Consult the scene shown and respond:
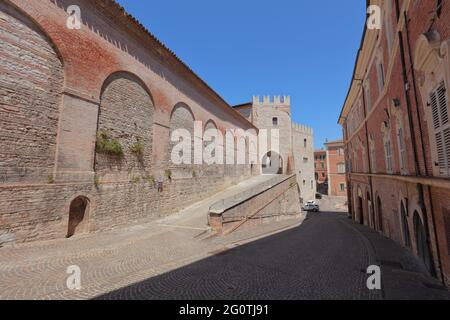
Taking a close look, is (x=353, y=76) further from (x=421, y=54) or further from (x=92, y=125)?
(x=92, y=125)

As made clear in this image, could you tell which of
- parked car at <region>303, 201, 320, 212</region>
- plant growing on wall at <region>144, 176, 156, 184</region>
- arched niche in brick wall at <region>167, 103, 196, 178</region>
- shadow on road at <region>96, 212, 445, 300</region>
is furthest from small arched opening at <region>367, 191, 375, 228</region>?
parked car at <region>303, 201, 320, 212</region>

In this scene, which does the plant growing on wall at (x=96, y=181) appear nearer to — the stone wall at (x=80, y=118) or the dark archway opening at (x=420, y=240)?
the stone wall at (x=80, y=118)

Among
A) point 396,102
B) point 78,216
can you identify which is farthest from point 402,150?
point 78,216

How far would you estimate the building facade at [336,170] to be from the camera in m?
41.8

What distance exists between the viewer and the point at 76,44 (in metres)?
8.01

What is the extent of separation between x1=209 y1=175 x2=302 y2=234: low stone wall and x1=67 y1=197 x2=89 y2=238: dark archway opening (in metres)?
4.79

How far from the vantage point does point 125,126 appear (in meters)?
10.0

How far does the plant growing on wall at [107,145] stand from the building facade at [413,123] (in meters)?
9.81

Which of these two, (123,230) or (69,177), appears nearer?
(69,177)

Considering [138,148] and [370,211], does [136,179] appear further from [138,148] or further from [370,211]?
[370,211]

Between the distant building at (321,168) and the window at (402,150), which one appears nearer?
the window at (402,150)

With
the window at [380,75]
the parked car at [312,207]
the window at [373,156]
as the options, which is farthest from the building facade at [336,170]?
the window at [380,75]
